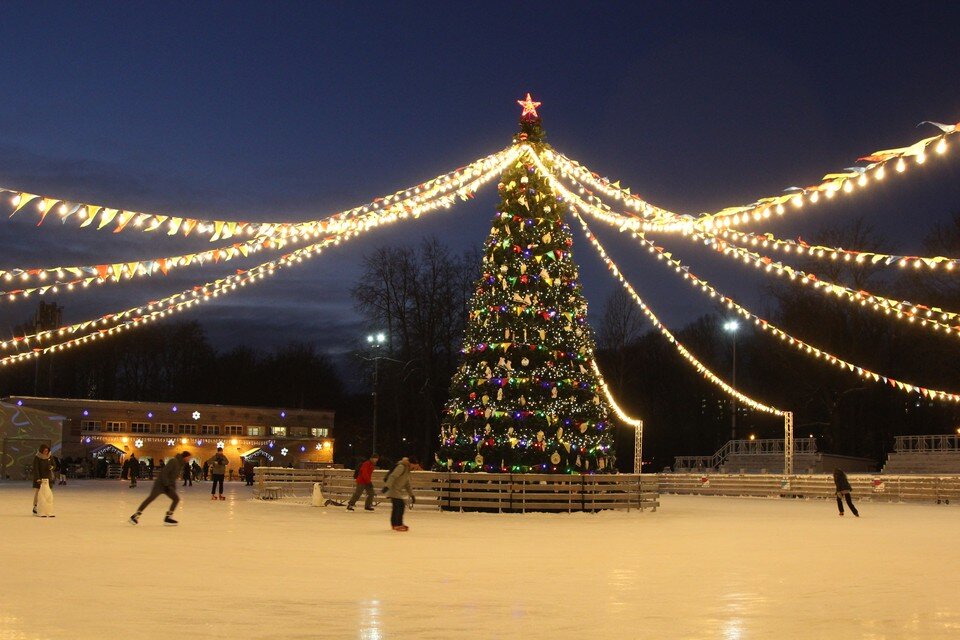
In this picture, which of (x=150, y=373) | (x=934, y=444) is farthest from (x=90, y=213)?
(x=150, y=373)

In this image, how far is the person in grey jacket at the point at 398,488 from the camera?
17391 millimetres

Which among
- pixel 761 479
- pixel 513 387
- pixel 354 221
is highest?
pixel 354 221

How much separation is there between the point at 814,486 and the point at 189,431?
4144cm

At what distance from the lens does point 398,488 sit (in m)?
17.7

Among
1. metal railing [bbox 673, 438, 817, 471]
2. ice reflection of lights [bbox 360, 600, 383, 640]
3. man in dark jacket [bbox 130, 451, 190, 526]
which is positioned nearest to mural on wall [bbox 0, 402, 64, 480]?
man in dark jacket [bbox 130, 451, 190, 526]

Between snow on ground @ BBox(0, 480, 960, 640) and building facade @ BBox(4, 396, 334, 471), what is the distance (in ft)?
143

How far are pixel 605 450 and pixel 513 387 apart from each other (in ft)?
9.58

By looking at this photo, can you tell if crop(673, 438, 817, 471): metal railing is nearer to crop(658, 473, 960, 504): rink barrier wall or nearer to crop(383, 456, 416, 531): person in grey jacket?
crop(658, 473, 960, 504): rink barrier wall

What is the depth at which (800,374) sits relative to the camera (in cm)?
5150

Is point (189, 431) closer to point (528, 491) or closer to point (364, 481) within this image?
point (364, 481)

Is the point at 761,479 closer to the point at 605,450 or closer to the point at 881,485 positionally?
the point at 881,485

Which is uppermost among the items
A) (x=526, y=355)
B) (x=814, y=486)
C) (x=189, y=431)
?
(x=526, y=355)

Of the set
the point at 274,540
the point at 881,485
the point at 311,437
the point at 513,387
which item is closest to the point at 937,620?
the point at 274,540

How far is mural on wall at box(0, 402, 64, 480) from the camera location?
42.4 meters
